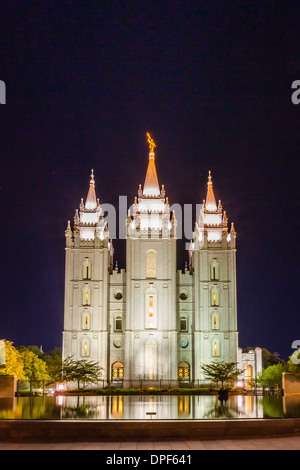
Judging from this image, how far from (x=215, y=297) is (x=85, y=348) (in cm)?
1414

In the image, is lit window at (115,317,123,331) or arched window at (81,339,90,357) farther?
lit window at (115,317,123,331)

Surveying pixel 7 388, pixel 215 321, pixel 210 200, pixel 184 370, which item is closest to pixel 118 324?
pixel 184 370

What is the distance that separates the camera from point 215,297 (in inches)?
2425

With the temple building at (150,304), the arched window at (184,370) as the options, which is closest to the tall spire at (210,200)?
the temple building at (150,304)

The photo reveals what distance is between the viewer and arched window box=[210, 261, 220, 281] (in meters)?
62.1

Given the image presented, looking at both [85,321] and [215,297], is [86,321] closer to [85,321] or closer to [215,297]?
[85,321]

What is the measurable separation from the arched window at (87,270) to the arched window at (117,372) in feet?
Answer: 30.9

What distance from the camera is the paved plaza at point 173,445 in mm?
12703

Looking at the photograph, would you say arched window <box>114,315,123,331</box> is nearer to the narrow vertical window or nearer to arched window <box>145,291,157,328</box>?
arched window <box>145,291,157,328</box>

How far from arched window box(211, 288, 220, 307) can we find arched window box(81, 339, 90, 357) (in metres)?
13.3

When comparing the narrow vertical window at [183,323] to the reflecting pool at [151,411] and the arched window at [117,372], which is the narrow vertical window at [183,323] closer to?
the arched window at [117,372]

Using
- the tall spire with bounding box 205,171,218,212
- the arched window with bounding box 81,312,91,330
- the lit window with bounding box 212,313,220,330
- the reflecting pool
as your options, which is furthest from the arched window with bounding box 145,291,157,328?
the reflecting pool

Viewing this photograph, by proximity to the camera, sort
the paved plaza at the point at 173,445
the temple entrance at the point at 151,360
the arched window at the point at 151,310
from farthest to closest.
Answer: the arched window at the point at 151,310, the temple entrance at the point at 151,360, the paved plaza at the point at 173,445
